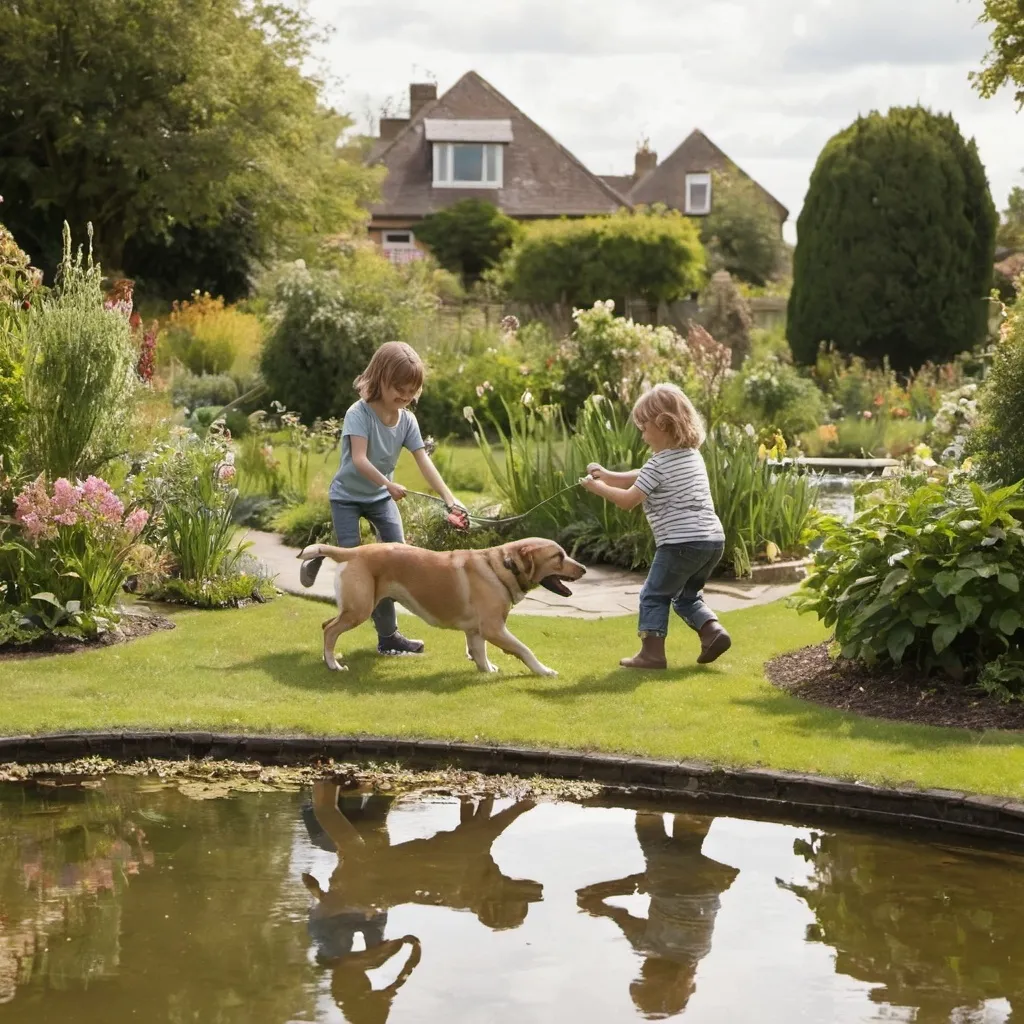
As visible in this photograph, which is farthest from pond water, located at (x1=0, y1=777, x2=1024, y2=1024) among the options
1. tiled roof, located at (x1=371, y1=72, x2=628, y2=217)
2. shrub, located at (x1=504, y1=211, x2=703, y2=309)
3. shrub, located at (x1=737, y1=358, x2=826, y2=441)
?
tiled roof, located at (x1=371, y1=72, x2=628, y2=217)

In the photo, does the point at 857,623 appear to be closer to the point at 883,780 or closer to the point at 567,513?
the point at 883,780

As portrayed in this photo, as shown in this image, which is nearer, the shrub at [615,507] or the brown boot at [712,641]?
the brown boot at [712,641]

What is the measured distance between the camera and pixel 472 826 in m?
6.25

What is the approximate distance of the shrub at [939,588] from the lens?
7.36 metres

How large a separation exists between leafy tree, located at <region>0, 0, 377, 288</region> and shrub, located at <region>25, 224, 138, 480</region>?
2404 centimetres

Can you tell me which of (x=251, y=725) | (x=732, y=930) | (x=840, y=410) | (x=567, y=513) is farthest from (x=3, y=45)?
(x=732, y=930)

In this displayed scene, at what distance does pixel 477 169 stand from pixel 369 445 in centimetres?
4658

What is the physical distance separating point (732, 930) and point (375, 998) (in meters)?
1.28

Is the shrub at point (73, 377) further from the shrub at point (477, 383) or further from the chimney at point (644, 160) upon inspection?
the chimney at point (644, 160)

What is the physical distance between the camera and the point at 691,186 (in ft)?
198

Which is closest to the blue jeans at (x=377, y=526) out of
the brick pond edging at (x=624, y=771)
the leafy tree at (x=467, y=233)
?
the brick pond edging at (x=624, y=771)

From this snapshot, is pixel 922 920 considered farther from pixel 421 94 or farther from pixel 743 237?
pixel 421 94

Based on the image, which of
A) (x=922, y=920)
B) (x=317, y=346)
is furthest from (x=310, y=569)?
(x=317, y=346)

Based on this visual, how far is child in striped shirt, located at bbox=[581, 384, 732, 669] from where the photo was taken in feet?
26.9
